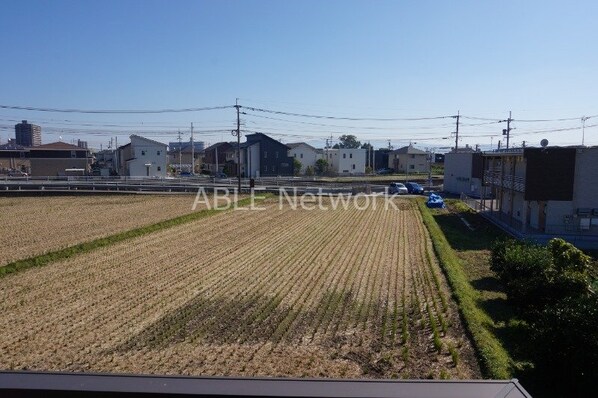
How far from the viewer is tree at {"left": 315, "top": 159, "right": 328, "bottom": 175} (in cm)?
6806

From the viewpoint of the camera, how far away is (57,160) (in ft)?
196

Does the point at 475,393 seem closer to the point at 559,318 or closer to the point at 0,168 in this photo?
the point at 559,318

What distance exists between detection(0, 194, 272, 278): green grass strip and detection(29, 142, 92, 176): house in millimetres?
39416

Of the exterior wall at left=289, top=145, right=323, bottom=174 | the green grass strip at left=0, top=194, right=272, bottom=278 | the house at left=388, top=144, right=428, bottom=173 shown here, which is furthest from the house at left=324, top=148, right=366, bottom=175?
the green grass strip at left=0, top=194, right=272, bottom=278

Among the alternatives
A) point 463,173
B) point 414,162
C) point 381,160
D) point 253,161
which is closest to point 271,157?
point 253,161

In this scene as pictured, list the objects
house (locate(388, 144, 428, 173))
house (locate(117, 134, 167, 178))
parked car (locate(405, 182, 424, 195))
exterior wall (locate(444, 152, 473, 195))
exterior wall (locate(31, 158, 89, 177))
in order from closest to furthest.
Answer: exterior wall (locate(444, 152, 473, 195)) → parked car (locate(405, 182, 424, 195)) → house (locate(117, 134, 167, 178)) → exterior wall (locate(31, 158, 89, 177)) → house (locate(388, 144, 428, 173))

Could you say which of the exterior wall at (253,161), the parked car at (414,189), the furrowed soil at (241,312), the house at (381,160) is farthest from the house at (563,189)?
the house at (381,160)

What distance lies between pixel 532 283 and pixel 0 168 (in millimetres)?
77295

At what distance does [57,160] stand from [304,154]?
33.5m

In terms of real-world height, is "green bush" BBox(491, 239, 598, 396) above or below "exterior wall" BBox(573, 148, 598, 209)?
below

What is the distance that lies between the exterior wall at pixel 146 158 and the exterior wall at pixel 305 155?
1896 centimetres

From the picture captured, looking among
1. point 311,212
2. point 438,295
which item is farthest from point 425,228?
point 438,295

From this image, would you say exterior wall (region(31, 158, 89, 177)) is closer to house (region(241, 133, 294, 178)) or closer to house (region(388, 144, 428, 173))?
house (region(241, 133, 294, 178))

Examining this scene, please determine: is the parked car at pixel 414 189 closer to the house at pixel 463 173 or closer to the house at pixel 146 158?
the house at pixel 463 173
